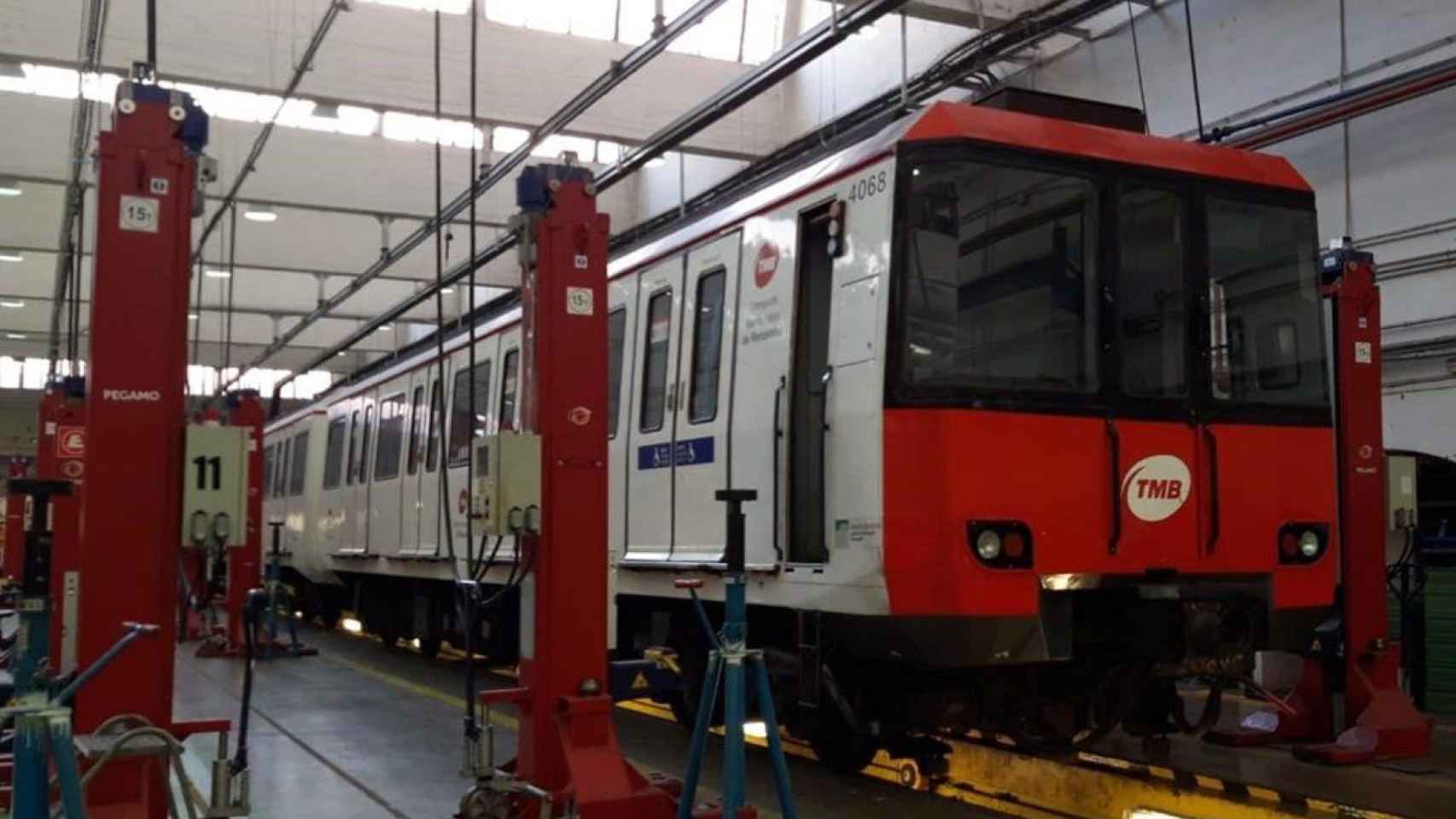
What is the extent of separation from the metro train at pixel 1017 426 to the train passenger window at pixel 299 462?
1156 cm

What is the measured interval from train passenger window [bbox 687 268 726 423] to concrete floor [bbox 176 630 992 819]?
6.30 feet

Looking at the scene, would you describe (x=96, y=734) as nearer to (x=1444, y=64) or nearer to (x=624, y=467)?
(x=624, y=467)

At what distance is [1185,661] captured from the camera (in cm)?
583

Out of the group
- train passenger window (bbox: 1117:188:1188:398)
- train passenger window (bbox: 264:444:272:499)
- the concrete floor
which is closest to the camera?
train passenger window (bbox: 1117:188:1188:398)

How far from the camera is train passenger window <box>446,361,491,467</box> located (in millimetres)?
10578

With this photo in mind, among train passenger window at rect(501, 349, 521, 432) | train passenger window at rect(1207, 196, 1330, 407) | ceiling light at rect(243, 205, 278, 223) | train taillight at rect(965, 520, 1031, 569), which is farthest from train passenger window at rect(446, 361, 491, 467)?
ceiling light at rect(243, 205, 278, 223)

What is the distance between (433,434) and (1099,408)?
7.69m

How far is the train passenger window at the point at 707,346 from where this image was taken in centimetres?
696

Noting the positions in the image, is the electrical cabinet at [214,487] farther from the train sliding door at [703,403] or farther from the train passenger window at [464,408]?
the train passenger window at [464,408]

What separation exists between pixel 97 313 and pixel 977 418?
10.8 ft

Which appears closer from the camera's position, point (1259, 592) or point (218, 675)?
point (1259, 592)

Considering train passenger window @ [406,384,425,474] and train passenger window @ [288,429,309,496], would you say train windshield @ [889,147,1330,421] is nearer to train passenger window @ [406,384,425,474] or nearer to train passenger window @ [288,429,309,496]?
train passenger window @ [406,384,425,474]

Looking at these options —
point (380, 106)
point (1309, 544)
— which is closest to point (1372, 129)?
point (1309, 544)

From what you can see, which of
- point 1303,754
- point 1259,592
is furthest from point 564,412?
point 1303,754
